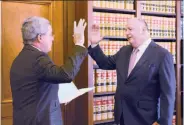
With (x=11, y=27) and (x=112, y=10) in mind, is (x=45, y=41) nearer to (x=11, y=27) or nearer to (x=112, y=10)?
(x=11, y=27)

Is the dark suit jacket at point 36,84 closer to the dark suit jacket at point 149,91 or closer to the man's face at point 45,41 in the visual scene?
the man's face at point 45,41

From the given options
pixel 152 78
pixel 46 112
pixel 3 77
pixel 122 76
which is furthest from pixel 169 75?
pixel 3 77

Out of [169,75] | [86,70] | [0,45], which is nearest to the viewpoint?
[169,75]

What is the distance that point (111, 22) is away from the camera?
121 inches

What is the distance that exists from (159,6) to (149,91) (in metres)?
1.51

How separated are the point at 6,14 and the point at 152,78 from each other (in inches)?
57.7

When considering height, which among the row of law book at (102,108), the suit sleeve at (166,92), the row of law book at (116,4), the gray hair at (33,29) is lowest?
the row of law book at (102,108)

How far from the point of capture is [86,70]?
9.51ft

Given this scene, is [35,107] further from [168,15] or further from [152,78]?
[168,15]

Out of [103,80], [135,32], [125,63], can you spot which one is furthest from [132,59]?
[103,80]

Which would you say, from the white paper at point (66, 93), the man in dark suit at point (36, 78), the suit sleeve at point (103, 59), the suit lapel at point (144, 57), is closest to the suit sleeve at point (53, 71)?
the man in dark suit at point (36, 78)

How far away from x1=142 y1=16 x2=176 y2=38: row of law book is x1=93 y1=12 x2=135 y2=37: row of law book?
11.2 inches

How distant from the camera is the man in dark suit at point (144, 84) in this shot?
2.15 meters

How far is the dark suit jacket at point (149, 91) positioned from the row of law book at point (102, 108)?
2.51 ft
